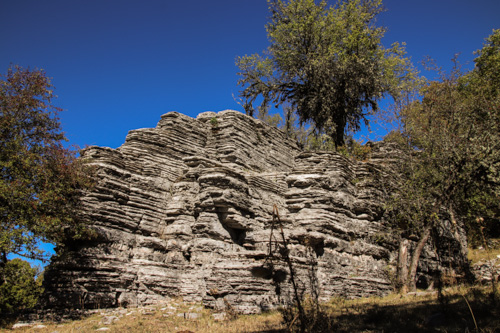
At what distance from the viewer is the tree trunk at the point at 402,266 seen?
16.8 metres

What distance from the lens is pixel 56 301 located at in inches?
505

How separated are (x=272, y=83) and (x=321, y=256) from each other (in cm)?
1794

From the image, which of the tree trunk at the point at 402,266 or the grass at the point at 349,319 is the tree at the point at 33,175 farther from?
the tree trunk at the point at 402,266

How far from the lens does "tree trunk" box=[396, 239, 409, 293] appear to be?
661 inches

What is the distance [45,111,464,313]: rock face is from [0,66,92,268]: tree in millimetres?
915

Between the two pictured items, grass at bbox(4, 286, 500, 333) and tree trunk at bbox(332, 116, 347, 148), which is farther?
tree trunk at bbox(332, 116, 347, 148)

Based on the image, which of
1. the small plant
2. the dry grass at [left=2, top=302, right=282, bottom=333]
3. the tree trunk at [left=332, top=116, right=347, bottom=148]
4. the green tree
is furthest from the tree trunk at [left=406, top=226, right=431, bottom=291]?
the green tree

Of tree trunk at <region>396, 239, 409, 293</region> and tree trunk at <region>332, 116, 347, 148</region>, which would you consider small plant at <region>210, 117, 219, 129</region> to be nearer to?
tree trunk at <region>332, 116, 347, 148</region>

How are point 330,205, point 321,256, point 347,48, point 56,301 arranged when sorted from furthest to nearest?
point 347,48 → point 330,205 → point 321,256 → point 56,301

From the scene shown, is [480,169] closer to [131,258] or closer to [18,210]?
[131,258]

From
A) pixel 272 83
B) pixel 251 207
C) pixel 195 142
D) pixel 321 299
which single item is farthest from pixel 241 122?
pixel 321 299

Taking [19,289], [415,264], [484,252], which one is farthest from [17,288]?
[484,252]

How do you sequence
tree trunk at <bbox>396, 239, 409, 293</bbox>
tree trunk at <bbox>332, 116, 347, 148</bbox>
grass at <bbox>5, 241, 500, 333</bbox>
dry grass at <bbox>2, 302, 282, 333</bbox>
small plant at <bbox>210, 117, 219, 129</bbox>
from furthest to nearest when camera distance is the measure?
1. tree trunk at <bbox>332, 116, 347, 148</bbox>
2. small plant at <bbox>210, 117, 219, 129</bbox>
3. tree trunk at <bbox>396, 239, 409, 293</bbox>
4. dry grass at <bbox>2, 302, 282, 333</bbox>
5. grass at <bbox>5, 241, 500, 333</bbox>

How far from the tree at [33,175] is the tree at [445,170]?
15.5m
